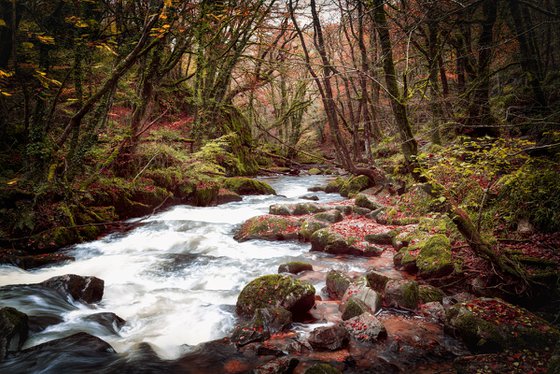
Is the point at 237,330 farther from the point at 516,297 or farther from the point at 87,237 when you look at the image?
the point at 87,237

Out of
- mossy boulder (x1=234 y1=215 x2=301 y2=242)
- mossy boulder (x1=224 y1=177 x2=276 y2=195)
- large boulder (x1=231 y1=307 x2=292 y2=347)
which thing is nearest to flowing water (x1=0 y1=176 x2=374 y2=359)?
mossy boulder (x1=234 y1=215 x2=301 y2=242)

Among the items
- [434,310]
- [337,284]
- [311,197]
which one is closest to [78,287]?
[337,284]

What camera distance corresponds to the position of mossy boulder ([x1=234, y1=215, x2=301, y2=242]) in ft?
30.0

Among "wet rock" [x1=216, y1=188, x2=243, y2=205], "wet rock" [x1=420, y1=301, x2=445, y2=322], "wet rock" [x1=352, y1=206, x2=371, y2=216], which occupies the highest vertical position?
"wet rock" [x1=216, y1=188, x2=243, y2=205]

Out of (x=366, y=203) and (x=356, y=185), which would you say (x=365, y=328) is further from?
(x=356, y=185)

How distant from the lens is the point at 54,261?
7.01 metres

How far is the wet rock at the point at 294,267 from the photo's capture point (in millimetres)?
6676

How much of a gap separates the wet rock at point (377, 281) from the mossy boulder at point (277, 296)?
1.12m

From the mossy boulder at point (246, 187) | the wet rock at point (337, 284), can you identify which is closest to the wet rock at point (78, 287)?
the wet rock at point (337, 284)

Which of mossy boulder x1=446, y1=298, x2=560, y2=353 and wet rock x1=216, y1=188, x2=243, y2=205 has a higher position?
wet rock x1=216, y1=188, x2=243, y2=205

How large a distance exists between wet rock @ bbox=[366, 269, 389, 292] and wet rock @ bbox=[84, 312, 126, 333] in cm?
394

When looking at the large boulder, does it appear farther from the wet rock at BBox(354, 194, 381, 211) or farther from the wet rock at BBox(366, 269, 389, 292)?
the wet rock at BBox(354, 194, 381, 211)

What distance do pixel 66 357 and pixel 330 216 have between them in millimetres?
7244

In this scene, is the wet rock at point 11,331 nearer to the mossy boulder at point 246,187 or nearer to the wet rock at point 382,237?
the wet rock at point 382,237
